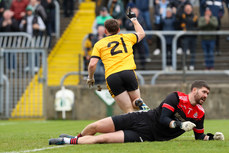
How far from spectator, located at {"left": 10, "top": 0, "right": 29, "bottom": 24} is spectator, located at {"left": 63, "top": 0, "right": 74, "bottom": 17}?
1628 millimetres

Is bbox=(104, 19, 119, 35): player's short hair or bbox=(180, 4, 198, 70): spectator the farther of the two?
bbox=(180, 4, 198, 70): spectator

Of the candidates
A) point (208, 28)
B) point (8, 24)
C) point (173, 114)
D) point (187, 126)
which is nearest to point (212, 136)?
point (173, 114)

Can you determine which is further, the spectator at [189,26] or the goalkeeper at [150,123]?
the spectator at [189,26]

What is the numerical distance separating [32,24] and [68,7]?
9.96 feet

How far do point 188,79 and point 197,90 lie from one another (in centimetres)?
1078

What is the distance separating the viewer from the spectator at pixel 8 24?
2242cm

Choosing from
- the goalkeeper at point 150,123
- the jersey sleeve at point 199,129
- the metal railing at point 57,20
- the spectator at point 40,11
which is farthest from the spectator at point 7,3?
the jersey sleeve at point 199,129

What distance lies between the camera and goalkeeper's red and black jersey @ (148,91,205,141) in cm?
906

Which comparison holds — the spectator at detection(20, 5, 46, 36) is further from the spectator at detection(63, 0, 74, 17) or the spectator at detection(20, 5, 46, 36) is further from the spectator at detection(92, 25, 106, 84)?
the spectator at detection(92, 25, 106, 84)

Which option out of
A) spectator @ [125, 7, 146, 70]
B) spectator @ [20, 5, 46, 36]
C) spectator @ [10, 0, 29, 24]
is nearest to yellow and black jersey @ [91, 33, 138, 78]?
spectator @ [125, 7, 146, 70]

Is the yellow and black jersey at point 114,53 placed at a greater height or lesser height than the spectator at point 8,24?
lesser

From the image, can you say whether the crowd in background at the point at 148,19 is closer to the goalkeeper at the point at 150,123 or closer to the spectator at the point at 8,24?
the spectator at the point at 8,24

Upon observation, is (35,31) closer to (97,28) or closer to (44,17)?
(44,17)

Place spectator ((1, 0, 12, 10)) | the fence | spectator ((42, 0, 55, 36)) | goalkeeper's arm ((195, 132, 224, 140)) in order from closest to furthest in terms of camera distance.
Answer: goalkeeper's arm ((195, 132, 224, 140)) < the fence < spectator ((42, 0, 55, 36)) < spectator ((1, 0, 12, 10))
